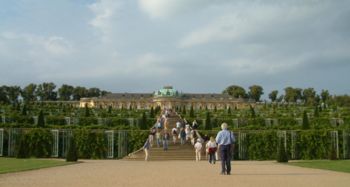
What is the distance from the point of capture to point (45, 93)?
131 meters

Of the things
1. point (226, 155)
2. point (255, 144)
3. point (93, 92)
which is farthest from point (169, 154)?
point (93, 92)

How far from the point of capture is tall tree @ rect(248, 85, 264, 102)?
136125 millimetres

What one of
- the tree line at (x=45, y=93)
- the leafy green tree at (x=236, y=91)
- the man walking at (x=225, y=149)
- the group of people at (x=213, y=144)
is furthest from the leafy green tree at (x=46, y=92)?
the man walking at (x=225, y=149)

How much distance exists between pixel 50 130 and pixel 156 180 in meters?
17.5

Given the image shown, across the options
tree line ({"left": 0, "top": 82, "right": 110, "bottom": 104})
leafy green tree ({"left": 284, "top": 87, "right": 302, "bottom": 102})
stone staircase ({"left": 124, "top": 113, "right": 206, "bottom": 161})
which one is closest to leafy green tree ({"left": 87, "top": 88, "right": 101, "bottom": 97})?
tree line ({"left": 0, "top": 82, "right": 110, "bottom": 104})

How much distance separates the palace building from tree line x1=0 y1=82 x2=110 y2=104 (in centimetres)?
986

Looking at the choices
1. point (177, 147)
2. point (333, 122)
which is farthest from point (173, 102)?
point (177, 147)

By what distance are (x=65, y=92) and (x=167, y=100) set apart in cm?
3085

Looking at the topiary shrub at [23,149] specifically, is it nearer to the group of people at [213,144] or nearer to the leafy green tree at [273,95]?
the group of people at [213,144]

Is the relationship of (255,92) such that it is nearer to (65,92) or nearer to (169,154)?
(65,92)

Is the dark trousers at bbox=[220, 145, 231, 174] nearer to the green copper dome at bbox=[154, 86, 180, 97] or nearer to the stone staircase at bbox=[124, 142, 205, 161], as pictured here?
the stone staircase at bbox=[124, 142, 205, 161]

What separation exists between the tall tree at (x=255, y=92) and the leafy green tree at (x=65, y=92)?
52382 mm

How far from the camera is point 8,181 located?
11.1 m

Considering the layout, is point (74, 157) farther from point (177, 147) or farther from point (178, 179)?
point (178, 179)
